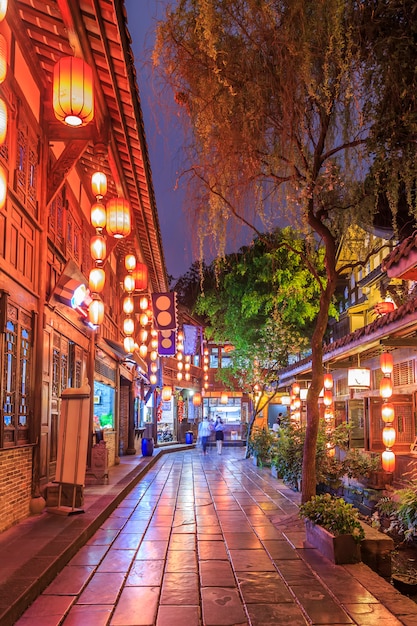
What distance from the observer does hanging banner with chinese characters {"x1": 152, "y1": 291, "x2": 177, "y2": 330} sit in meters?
24.2

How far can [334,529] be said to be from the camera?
315 inches

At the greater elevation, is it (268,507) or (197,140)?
(197,140)

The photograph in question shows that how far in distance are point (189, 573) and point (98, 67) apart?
7.63 meters

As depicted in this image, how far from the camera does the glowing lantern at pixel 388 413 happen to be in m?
13.6

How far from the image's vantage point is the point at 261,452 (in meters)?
22.9

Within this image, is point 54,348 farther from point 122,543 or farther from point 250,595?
point 250,595

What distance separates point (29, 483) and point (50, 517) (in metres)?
0.63

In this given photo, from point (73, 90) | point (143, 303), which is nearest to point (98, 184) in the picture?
point (73, 90)

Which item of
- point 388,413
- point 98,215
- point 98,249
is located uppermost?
point 98,215

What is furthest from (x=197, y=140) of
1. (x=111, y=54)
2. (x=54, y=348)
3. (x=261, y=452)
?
(x=261, y=452)

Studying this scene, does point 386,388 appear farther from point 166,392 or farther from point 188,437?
point 188,437

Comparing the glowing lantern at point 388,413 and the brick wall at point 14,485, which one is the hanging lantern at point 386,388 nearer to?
the glowing lantern at point 388,413

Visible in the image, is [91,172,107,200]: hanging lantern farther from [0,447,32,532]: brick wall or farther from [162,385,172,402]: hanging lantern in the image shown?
[162,385,172,402]: hanging lantern

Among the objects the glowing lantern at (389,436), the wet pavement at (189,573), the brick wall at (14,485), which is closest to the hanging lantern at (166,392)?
the wet pavement at (189,573)
